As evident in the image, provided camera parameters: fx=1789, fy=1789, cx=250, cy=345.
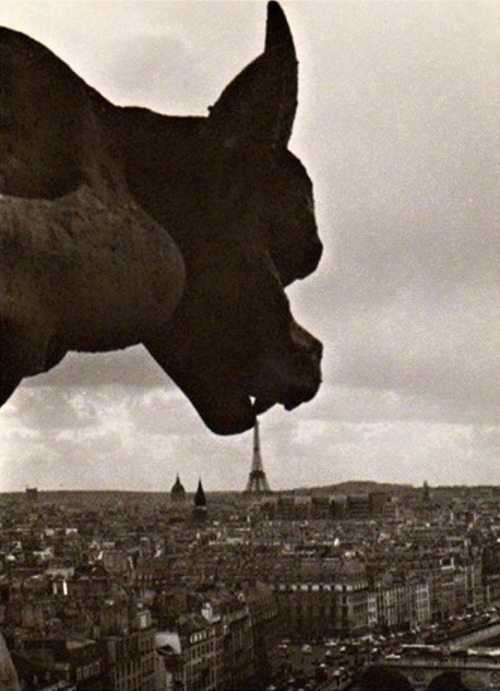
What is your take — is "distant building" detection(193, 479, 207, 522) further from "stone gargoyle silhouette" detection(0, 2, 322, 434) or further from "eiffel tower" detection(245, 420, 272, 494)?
"stone gargoyle silhouette" detection(0, 2, 322, 434)

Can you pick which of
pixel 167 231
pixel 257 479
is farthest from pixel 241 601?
pixel 257 479

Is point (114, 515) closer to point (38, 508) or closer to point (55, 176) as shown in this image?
point (38, 508)

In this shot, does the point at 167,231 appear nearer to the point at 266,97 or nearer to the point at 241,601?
the point at 266,97

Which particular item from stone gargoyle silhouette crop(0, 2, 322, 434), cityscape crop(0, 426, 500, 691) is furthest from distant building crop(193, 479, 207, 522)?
stone gargoyle silhouette crop(0, 2, 322, 434)

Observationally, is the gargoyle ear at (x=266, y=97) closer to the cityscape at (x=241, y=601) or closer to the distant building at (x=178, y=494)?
the cityscape at (x=241, y=601)

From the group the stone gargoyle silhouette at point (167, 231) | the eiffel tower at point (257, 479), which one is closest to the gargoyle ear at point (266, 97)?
the stone gargoyle silhouette at point (167, 231)

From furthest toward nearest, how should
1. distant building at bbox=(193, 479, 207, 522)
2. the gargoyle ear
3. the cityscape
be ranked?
distant building at bbox=(193, 479, 207, 522) → the cityscape → the gargoyle ear

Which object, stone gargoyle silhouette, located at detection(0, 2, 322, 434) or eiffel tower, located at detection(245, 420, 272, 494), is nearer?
→ stone gargoyle silhouette, located at detection(0, 2, 322, 434)

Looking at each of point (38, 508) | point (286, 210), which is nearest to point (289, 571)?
point (38, 508)
